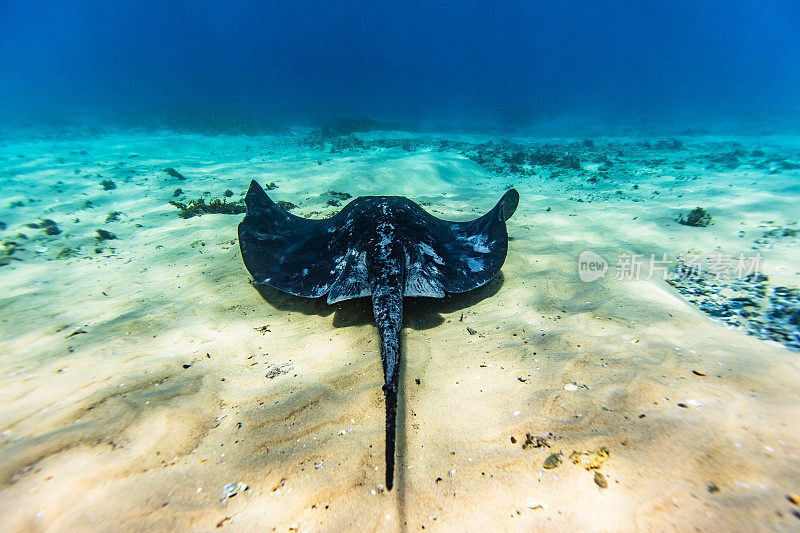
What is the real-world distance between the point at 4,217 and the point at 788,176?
83.4ft

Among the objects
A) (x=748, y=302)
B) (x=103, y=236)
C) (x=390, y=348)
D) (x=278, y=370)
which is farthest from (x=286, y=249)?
(x=748, y=302)

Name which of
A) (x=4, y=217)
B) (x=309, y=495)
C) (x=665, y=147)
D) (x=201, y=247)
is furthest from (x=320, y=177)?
(x=665, y=147)

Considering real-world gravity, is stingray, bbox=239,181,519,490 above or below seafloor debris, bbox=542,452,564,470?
above

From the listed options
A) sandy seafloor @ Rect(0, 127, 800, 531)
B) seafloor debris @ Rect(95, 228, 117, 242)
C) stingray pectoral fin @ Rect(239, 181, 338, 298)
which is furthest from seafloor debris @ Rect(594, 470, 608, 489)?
seafloor debris @ Rect(95, 228, 117, 242)

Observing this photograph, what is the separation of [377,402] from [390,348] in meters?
0.49

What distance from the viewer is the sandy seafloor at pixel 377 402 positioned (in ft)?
5.27

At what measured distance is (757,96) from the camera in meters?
62.3

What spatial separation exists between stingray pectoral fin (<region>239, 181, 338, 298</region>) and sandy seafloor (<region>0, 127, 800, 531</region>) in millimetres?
422

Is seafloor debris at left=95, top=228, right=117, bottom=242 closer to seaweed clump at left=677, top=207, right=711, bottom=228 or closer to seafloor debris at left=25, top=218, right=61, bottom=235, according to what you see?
seafloor debris at left=25, top=218, right=61, bottom=235

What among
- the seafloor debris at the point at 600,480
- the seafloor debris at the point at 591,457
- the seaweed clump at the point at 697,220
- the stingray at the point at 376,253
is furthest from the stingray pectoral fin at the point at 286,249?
the seaweed clump at the point at 697,220

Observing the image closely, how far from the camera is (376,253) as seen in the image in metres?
3.60

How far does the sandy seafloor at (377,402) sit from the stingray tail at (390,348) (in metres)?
0.31

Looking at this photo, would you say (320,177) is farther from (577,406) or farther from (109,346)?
(577,406)

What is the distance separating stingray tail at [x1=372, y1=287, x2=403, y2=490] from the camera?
1.71m
